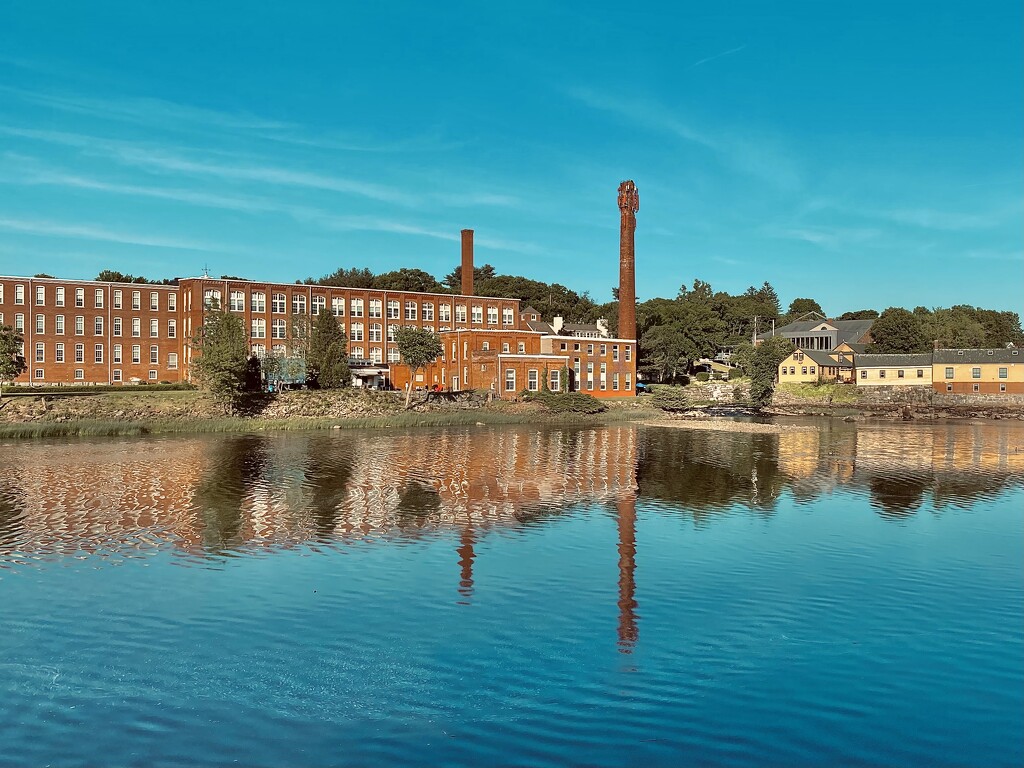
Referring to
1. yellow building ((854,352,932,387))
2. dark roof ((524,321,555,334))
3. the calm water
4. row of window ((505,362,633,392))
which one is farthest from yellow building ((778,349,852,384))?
the calm water

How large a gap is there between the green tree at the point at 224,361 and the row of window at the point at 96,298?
29490mm

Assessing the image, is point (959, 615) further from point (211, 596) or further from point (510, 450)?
point (510, 450)

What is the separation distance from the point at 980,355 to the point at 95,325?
9927 centimetres

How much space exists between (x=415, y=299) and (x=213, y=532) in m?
82.3

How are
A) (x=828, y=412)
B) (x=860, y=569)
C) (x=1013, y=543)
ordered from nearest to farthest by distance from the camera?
(x=860, y=569) → (x=1013, y=543) → (x=828, y=412)

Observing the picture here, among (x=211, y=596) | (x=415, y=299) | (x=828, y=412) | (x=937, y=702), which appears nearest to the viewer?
(x=937, y=702)

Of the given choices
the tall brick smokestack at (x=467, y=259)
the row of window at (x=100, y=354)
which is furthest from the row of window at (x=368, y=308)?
the row of window at (x=100, y=354)

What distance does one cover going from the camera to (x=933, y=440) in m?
56.7

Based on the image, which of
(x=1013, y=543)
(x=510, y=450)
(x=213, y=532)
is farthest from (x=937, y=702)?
(x=510, y=450)

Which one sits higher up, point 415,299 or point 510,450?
point 415,299

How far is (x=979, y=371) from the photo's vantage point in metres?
96.7

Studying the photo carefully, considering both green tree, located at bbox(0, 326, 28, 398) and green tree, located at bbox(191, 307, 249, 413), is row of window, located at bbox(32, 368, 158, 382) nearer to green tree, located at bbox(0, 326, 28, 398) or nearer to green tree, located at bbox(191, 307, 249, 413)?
green tree, located at bbox(0, 326, 28, 398)

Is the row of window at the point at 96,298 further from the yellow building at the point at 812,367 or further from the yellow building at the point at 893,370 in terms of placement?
the yellow building at the point at 893,370

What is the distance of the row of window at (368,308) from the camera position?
93625 millimetres
